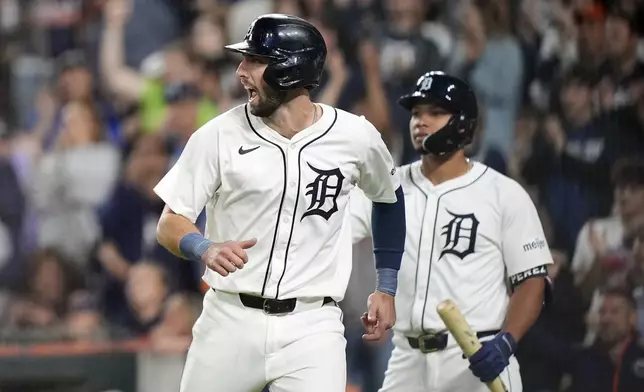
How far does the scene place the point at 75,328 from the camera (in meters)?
6.55

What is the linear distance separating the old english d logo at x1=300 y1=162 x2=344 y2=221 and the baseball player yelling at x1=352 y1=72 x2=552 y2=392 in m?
0.78

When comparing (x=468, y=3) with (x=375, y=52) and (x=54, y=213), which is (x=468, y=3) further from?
(x=54, y=213)

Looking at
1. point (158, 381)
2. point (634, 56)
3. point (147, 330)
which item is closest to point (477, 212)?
point (634, 56)

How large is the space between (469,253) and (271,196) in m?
1.04

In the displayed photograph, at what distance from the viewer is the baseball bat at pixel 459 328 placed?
358 cm

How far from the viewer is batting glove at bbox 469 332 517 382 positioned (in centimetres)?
366

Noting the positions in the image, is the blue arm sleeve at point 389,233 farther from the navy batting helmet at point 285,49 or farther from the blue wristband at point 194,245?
the blue wristband at point 194,245

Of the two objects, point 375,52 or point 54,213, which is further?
point 54,213

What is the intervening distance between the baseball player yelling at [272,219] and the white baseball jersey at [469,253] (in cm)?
67

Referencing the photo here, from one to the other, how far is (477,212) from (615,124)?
5.52 feet

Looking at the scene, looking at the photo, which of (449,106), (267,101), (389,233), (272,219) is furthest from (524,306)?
(267,101)

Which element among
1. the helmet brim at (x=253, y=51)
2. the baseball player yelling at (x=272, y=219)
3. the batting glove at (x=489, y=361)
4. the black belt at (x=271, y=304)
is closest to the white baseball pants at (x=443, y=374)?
the batting glove at (x=489, y=361)

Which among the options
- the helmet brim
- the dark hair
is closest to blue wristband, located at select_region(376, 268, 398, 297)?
the helmet brim

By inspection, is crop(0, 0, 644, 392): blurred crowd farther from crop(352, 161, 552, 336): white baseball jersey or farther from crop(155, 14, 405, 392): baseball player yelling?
crop(155, 14, 405, 392): baseball player yelling
